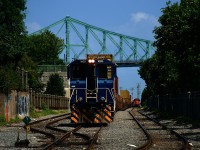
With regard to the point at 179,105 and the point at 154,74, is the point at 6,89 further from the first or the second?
the point at 154,74

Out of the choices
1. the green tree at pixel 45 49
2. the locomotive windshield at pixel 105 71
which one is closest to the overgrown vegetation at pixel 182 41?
the locomotive windshield at pixel 105 71

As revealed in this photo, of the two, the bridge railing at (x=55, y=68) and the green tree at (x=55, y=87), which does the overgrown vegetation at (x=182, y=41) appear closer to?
the green tree at (x=55, y=87)

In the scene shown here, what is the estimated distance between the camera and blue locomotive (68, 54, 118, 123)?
2850 centimetres

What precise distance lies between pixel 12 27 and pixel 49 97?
865 inches

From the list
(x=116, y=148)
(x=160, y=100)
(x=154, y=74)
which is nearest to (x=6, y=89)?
(x=116, y=148)

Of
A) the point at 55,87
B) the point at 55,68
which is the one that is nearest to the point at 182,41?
the point at 55,87

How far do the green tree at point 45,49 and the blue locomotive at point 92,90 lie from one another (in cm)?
10203

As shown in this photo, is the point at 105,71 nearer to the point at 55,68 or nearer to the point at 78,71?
the point at 78,71

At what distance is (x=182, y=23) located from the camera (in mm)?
31469

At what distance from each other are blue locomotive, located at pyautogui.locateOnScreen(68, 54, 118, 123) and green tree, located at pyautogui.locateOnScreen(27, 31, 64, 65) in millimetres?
102032

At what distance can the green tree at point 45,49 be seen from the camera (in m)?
132

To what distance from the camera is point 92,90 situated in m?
28.8

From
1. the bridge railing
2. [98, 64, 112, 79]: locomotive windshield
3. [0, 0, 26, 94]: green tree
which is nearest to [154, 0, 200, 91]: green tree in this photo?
[98, 64, 112, 79]: locomotive windshield

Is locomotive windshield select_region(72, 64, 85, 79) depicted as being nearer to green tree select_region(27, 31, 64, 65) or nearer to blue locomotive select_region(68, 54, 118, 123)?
blue locomotive select_region(68, 54, 118, 123)
